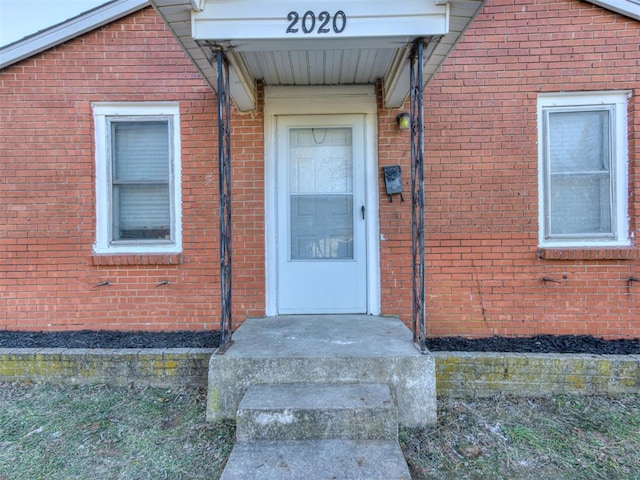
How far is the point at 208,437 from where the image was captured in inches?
96.7

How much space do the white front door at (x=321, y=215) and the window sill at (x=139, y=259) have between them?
1058 mm

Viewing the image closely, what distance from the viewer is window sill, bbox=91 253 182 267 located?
12.2 feet

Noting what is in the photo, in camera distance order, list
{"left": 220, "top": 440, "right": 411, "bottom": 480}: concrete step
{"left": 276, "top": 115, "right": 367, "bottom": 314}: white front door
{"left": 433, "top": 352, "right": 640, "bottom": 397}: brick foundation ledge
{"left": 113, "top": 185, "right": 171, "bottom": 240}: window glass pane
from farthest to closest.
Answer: {"left": 113, "top": 185, "right": 171, "bottom": 240}: window glass pane → {"left": 276, "top": 115, "right": 367, "bottom": 314}: white front door → {"left": 433, "top": 352, "right": 640, "bottom": 397}: brick foundation ledge → {"left": 220, "top": 440, "right": 411, "bottom": 480}: concrete step

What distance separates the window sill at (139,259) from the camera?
371 centimetres

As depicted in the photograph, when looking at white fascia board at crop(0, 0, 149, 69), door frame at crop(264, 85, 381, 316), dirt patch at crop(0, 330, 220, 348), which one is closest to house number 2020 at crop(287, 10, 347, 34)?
door frame at crop(264, 85, 381, 316)

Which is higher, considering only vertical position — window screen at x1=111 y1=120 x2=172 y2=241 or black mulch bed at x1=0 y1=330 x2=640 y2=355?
window screen at x1=111 y1=120 x2=172 y2=241

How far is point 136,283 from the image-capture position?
376cm

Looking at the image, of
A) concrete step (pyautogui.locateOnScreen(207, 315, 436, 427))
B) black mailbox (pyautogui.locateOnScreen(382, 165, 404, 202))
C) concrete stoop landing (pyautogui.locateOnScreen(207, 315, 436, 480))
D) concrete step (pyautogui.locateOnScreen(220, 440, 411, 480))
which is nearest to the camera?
concrete step (pyautogui.locateOnScreen(220, 440, 411, 480))

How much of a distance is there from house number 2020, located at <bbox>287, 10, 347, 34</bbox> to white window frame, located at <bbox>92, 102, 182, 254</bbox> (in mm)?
1855

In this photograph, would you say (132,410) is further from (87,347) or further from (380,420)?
(380,420)

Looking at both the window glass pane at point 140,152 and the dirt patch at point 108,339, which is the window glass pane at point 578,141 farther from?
the window glass pane at point 140,152

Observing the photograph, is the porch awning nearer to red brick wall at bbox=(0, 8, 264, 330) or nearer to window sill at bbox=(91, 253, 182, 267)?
red brick wall at bbox=(0, 8, 264, 330)

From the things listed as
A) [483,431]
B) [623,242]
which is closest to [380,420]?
[483,431]

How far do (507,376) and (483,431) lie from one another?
0.58m
